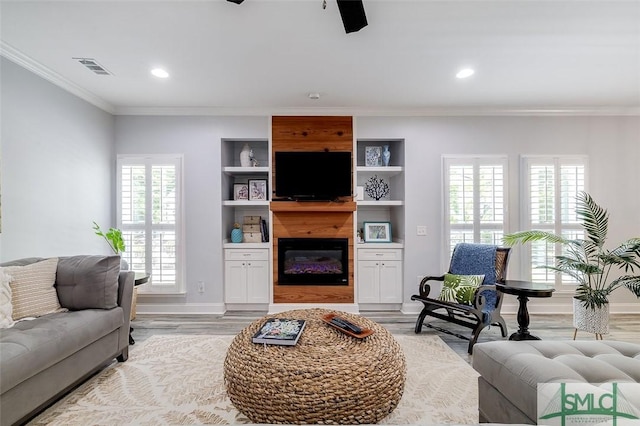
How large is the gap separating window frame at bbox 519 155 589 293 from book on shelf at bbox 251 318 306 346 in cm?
346

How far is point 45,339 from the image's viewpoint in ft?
6.41

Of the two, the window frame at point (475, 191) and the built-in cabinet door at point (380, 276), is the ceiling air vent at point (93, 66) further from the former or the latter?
the window frame at point (475, 191)

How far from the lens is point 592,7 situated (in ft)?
6.88

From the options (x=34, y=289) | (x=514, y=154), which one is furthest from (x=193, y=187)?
(x=514, y=154)

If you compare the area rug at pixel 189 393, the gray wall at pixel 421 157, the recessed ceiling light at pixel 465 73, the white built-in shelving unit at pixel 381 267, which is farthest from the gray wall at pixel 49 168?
the recessed ceiling light at pixel 465 73

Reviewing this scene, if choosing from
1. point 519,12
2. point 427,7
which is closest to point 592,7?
point 519,12

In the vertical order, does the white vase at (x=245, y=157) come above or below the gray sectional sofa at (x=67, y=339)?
above

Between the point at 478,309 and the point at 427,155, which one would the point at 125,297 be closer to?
the point at 478,309

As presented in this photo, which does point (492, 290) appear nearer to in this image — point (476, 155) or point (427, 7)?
point (476, 155)

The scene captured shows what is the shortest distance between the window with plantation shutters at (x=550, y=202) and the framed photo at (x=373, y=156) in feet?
6.32

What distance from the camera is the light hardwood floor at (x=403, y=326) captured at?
11.1ft

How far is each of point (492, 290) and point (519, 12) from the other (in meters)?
2.53

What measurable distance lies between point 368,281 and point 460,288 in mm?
1247

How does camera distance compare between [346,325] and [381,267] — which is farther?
[381,267]
